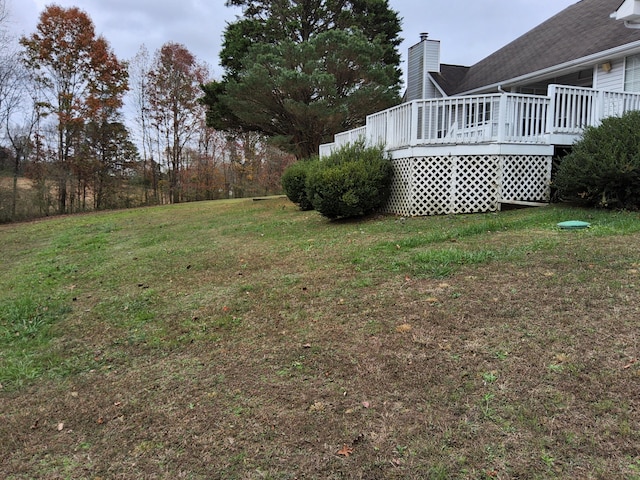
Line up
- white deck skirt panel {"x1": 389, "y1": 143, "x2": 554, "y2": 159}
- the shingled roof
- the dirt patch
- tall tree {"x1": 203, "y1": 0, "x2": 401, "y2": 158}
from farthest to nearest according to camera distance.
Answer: tall tree {"x1": 203, "y1": 0, "x2": 401, "y2": 158} → the shingled roof → white deck skirt panel {"x1": 389, "y1": 143, "x2": 554, "y2": 159} → the dirt patch

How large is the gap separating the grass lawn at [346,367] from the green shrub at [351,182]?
2568mm

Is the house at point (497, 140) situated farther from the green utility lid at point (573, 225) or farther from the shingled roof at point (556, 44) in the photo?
the green utility lid at point (573, 225)

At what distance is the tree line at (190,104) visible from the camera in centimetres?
1449

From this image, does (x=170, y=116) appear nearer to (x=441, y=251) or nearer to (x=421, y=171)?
(x=421, y=171)

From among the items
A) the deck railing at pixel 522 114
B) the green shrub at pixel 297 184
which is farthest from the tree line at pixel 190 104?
the deck railing at pixel 522 114

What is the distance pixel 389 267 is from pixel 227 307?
70.6 inches

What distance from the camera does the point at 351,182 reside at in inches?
301

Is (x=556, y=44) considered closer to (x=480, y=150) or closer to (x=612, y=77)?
(x=612, y=77)

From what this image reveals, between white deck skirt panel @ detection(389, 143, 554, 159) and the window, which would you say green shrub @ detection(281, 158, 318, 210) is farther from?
the window

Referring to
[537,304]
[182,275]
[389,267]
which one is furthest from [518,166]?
[182,275]

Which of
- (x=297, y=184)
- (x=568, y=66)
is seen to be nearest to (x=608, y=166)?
(x=568, y=66)

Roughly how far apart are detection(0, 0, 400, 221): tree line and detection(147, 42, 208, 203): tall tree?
2.3 inches

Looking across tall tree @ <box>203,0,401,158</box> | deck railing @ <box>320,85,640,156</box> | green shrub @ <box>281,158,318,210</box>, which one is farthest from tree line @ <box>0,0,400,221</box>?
deck railing @ <box>320,85,640,156</box>

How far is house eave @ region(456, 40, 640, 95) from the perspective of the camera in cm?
880
